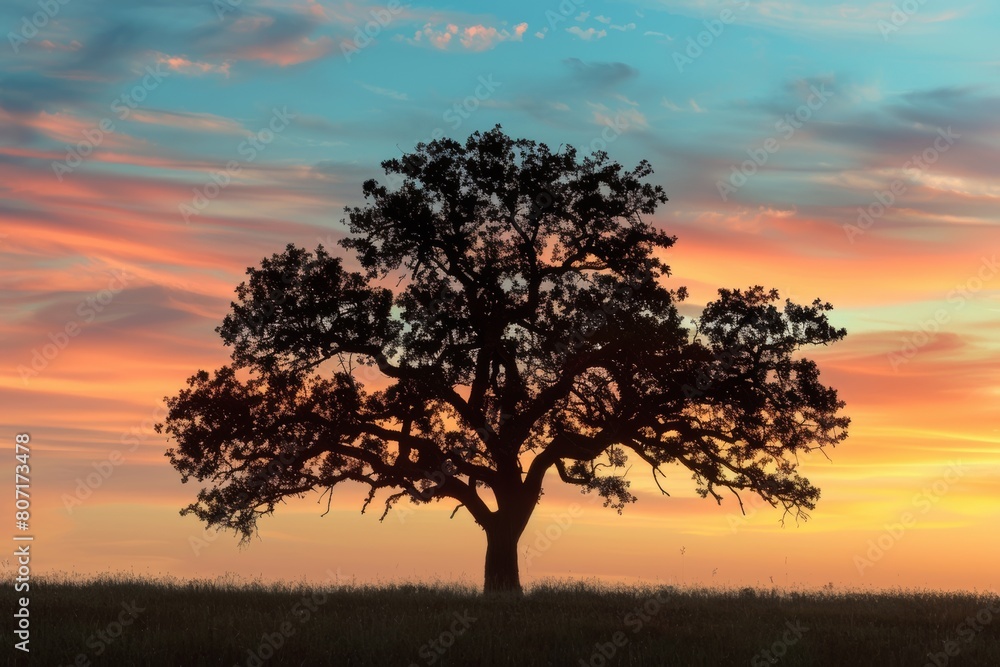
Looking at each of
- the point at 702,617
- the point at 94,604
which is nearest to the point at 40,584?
the point at 94,604

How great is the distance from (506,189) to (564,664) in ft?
55.2

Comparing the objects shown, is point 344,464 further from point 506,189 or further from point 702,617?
point 702,617

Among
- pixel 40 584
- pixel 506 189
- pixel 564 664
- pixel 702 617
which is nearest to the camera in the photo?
pixel 564 664

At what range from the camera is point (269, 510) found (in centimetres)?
3272

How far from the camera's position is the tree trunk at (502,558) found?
3138 centimetres
